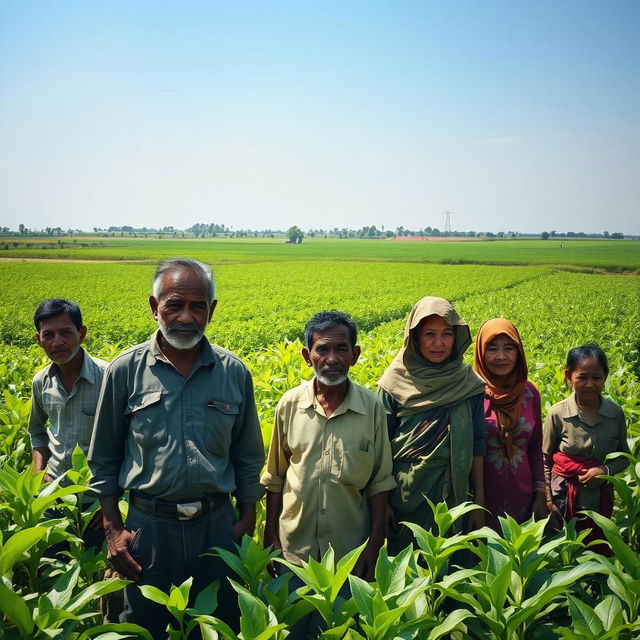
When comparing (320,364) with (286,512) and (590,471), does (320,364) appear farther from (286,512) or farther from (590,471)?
(590,471)

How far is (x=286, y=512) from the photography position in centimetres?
255

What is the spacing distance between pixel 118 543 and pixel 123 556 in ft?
0.18

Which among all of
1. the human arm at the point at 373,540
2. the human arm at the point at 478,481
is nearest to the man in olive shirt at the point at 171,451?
the human arm at the point at 373,540

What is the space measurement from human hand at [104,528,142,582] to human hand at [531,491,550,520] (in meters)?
1.98

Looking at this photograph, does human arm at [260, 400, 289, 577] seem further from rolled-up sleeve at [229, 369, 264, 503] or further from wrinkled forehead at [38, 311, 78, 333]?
wrinkled forehead at [38, 311, 78, 333]

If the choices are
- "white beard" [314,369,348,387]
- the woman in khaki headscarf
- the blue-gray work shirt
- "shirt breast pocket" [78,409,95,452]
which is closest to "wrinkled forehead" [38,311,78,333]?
"shirt breast pocket" [78,409,95,452]

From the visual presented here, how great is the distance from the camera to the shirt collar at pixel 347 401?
2506mm

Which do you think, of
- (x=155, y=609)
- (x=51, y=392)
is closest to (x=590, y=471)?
(x=155, y=609)

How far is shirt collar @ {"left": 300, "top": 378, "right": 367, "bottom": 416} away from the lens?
2506 millimetres

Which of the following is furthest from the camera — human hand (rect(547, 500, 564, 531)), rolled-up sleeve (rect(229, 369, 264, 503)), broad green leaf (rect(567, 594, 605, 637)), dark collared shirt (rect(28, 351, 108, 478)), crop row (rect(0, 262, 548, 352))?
Result: crop row (rect(0, 262, 548, 352))

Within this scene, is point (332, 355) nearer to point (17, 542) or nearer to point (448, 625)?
point (448, 625)

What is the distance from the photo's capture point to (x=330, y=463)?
2.48 metres

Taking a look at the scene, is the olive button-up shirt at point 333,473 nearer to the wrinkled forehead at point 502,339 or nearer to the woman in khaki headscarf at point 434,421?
the woman in khaki headscarf at point 434,421

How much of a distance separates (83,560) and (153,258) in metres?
52.3
